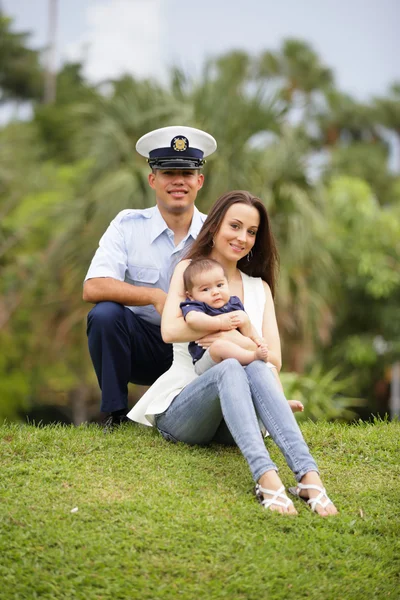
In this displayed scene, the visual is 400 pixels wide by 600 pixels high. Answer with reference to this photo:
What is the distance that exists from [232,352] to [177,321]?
347mm

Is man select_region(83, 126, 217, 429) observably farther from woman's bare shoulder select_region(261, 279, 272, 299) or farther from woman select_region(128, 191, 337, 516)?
woman's bare shoulder select_region(261, 279, 272, 299)

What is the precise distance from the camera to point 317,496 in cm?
353

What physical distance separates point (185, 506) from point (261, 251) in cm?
150

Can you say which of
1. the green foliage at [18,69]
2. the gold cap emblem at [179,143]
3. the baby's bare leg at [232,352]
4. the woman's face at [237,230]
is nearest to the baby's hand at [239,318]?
the baby's bare leg at [232,352]

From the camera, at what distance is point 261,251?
170 inches

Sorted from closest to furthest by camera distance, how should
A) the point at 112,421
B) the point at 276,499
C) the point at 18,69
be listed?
1. the point at 276,499
2. the point at 112,421
3. the point at 18,69

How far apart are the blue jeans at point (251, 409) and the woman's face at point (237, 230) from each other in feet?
2.18

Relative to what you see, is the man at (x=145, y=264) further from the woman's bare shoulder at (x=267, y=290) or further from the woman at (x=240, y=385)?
the woman's bare shoulder at (x=267, y=290)

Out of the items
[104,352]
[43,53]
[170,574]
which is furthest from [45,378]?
[43,53]

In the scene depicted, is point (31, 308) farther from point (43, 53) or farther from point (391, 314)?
point (43, 53)

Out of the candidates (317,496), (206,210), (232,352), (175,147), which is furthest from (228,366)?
(206,210)

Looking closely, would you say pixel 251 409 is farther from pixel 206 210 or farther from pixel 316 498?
pixel 206 210

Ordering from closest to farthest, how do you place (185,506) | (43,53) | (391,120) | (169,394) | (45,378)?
(185,506) → (169,394) → (45,378) → (43,53) → (391,120)

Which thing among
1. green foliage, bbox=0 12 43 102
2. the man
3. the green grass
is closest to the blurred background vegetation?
the man
